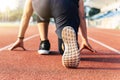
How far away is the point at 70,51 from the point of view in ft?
11.5

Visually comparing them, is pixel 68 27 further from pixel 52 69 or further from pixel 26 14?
pixel 26 14

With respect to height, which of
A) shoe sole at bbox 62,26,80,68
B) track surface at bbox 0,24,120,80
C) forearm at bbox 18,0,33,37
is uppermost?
forearm at bbox 18,0,33,37

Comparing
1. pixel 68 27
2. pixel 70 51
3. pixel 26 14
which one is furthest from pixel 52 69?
pixel 26 14

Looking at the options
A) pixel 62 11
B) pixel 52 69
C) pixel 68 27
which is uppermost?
pixel 62 11

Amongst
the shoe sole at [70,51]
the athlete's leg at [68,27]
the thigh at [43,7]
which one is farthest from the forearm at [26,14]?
the shoe sole at [70,51]

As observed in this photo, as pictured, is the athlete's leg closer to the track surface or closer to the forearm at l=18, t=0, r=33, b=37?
the track surface

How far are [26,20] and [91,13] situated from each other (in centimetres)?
6510

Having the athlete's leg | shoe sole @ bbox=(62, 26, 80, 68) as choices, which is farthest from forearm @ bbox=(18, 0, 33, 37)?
shoe sole @ bbox=(62, 26, 80, 68)

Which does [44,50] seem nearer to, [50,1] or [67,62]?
[50,1]

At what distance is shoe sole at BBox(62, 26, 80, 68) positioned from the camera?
3504 mm

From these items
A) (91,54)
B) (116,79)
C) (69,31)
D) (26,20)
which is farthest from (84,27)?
(116,79)

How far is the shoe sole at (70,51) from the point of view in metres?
3.50

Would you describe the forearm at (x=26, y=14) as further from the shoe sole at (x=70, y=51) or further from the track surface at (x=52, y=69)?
the shoe sole at (x=70, y=51)

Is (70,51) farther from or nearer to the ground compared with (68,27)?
nearer to the ground
